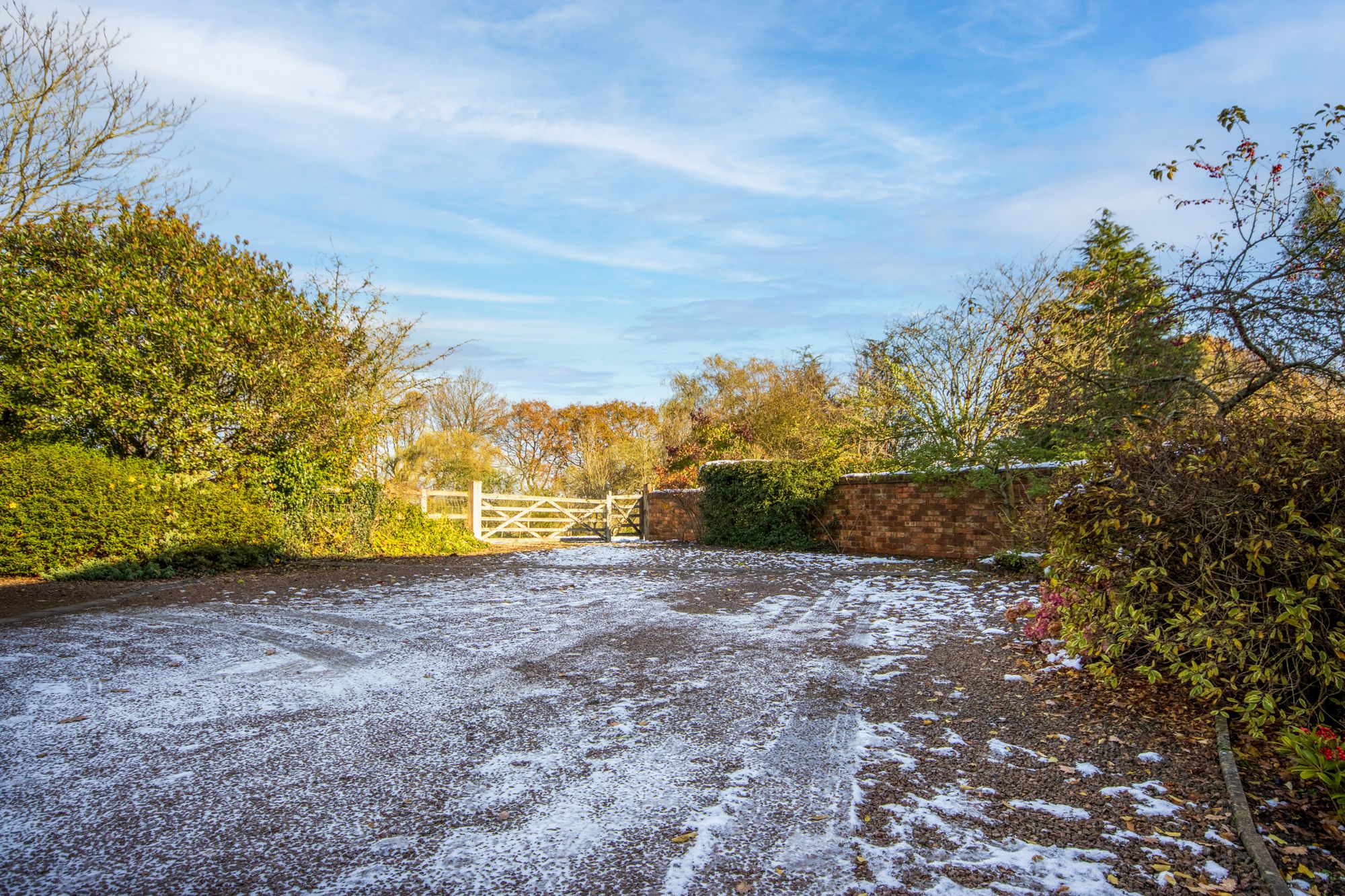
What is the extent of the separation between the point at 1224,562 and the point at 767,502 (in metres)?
11.8

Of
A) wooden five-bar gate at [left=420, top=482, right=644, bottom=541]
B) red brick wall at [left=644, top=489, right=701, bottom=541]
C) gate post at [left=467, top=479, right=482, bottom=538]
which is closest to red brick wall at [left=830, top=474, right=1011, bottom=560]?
red brick wall at [left=644, top=489, right=701, bottom=541]

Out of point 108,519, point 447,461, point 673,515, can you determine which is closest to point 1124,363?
point 108,519

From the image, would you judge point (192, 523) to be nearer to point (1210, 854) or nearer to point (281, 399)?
point (281, 399)

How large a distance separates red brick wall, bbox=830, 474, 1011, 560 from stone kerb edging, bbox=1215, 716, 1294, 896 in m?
8.40

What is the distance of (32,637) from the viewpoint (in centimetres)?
587

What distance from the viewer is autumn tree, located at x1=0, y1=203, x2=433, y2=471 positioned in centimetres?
965

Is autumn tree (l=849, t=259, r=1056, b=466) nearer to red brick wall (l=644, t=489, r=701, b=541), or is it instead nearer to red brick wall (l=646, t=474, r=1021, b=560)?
red brick wall (l=646, t=474, r=1021, b=560)

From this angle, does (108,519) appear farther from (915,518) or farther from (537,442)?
(537,442)

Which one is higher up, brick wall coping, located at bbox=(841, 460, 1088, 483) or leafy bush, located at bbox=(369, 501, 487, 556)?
brick wall coping, located at bbox=(841, 460, 1088, 483)

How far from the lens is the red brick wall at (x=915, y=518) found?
39.7ft

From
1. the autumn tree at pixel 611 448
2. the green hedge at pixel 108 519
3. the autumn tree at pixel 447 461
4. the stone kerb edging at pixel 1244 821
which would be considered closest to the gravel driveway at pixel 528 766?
the stone kerb edging at pixel 1244 821

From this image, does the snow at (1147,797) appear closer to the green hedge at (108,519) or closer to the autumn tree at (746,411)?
the green hedge at (108,519)

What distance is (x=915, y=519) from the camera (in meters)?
13.2

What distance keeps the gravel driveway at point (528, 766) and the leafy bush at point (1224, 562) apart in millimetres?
875
